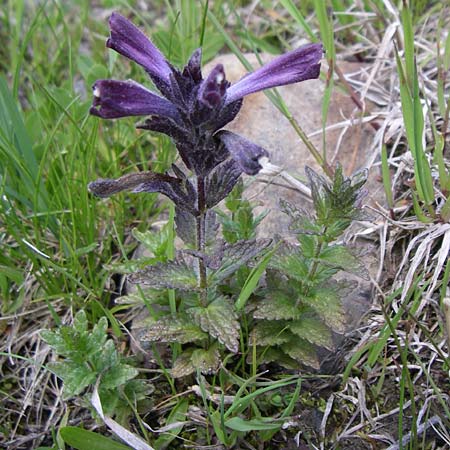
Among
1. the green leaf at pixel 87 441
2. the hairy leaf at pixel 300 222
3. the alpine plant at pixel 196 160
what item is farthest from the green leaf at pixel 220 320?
the green leaf at pixel 87 441

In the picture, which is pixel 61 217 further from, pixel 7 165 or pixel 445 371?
pixel 445 371

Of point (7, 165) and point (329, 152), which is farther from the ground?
point (7, 165)

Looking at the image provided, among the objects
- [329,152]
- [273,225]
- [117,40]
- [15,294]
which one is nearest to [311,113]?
[329,152]

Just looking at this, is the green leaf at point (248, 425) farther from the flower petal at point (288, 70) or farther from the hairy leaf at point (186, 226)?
the flower petal at point (288, 70)

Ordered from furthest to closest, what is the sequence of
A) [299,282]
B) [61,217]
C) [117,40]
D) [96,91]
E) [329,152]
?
[329,152] → [61,217] → [299,282] → [117,40] → [96,91]

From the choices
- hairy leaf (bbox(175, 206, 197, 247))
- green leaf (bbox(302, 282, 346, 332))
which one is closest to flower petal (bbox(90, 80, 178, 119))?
hairy leaf (bbox(175, 206, 197, 247))

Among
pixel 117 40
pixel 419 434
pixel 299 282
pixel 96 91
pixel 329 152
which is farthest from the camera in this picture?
pixel 329 152

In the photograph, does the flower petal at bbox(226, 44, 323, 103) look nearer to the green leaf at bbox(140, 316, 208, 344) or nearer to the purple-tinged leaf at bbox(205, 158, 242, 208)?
the purple-tinged leaf at bbox(205, 158, 242, 208)

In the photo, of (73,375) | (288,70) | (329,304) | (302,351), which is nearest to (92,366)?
(73,375)
